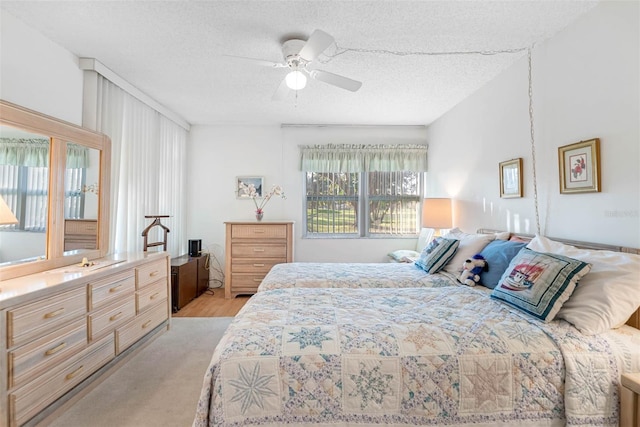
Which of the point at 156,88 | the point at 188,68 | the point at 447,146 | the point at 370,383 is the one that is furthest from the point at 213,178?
the point at 370,383

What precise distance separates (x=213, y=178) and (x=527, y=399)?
14.5ft

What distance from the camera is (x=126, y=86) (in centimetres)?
307

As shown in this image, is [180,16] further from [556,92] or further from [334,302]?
[556,92]

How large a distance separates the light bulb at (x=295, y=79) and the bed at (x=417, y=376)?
185 cm

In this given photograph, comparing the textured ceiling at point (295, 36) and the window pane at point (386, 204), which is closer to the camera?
the textured ceiling at point (295, 36)

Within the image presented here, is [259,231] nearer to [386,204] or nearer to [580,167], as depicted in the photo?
[386,204]

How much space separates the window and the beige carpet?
8.03 feet

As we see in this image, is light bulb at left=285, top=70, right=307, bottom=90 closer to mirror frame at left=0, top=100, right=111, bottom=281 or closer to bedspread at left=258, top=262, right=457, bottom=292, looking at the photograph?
bedspread at left=258, top=262, right=457, bottom=292

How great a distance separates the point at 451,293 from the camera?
6.57 feet

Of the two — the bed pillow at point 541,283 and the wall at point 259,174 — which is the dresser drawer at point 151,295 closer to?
the wall at point 259,174

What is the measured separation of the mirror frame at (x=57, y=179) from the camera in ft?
6.37

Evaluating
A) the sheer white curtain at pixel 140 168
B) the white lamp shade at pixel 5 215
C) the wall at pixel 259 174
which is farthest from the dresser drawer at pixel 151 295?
the wall at pixel 259 174

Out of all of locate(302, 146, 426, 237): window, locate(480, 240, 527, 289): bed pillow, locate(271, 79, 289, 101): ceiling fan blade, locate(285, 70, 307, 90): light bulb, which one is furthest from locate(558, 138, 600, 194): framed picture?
locate(302, 146, 426, 237): window

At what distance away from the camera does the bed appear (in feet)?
3.87
